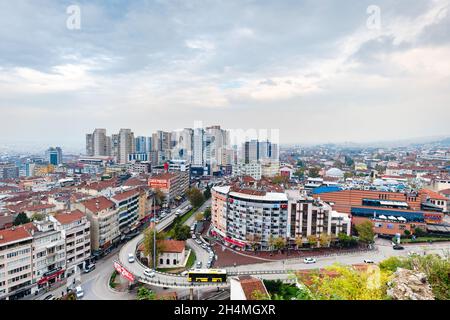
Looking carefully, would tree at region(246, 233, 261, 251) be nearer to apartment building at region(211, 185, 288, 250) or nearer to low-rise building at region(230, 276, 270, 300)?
apartment building at region(211, 185, 288, 250)

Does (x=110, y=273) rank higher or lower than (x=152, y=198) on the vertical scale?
lower

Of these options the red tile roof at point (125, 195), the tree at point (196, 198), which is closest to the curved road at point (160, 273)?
the red tile roof at point (125, 195)

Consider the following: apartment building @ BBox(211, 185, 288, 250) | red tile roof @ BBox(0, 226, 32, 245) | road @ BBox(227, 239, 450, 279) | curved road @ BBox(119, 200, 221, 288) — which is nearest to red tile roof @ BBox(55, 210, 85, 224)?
red tile roof @ BBox(0, 226, 32, 245)

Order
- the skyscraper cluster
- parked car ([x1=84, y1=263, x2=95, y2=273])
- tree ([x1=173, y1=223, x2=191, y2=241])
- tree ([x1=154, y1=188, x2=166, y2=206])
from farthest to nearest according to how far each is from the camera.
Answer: the skyscraper cluster < tree ([x1=154, y1=188, x2=166, y2=206]) < tree ([x1=173, y1=223, x2=191, y2=241]) < parked car ([x1=84, y1=263, x2=95, y2=273])

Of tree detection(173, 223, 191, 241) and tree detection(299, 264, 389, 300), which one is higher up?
tree detection(299, 264, 389, 300)

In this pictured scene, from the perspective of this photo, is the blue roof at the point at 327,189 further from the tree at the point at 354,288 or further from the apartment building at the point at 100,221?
the tree at the point at 354,288
